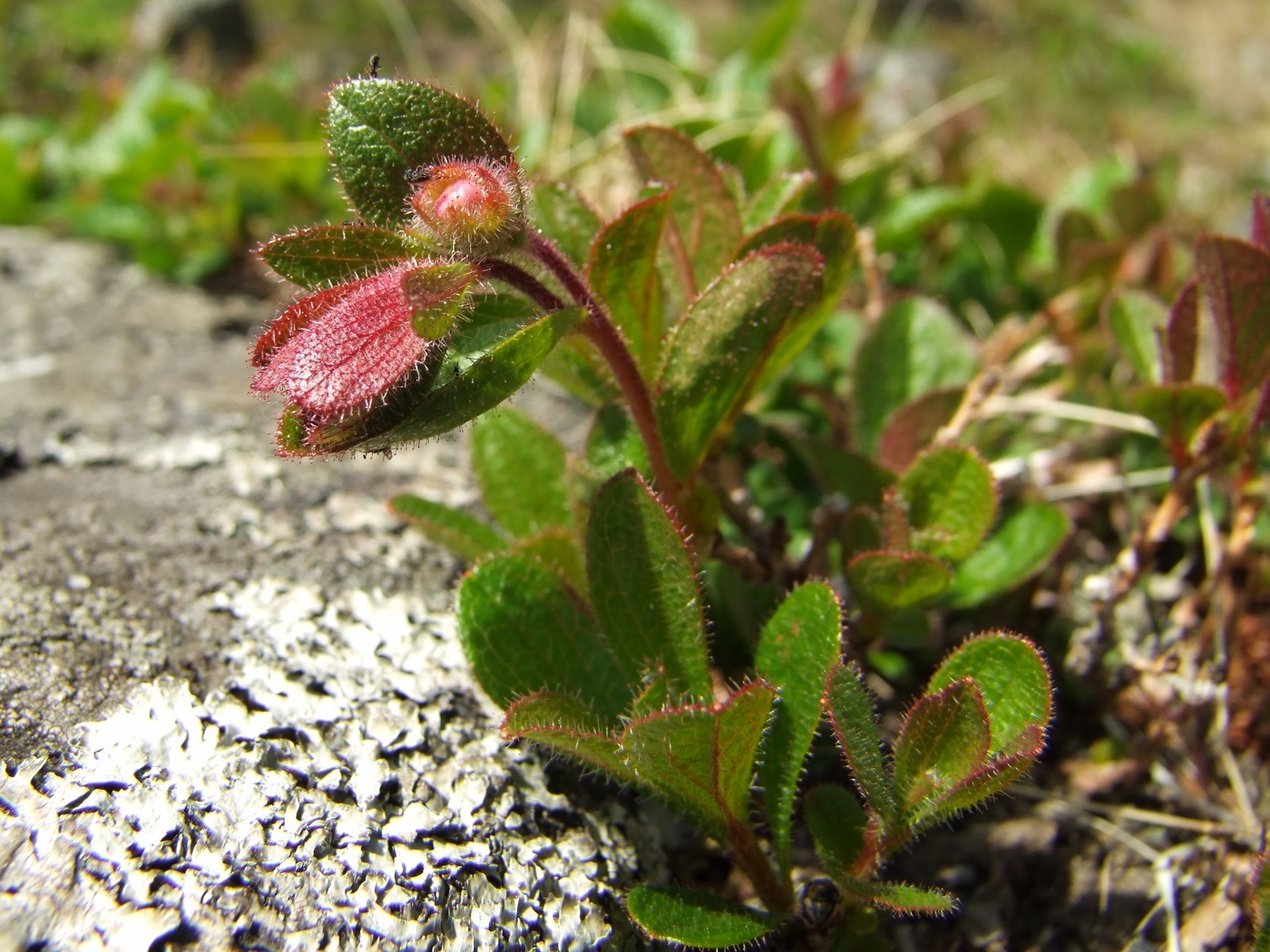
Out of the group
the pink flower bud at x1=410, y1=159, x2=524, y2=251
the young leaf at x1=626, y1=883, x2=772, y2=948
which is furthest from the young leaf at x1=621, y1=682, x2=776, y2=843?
the pink flower bud at x1=410, y1=159, x2=524, y2=251

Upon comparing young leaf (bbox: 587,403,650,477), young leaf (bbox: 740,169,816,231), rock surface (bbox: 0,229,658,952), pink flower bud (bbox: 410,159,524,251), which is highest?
pink flower bud (bbox: 410,159,524,251)

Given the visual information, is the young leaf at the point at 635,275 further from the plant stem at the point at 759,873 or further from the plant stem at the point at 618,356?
the plant stem at the point at 759,873

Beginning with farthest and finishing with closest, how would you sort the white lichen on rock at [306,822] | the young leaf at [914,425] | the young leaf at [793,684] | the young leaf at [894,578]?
the young leaf at [914,425]
the young leaf at [894,578]
the young leaf at [793,684]
the white lichen on rock at [306,822]

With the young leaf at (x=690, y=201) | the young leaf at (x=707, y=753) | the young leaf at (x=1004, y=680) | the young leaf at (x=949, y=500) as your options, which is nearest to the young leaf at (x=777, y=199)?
the young leaf at (x=690, y=201)

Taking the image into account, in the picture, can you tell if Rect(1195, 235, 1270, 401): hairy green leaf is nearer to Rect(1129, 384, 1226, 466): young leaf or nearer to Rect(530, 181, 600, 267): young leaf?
Rect(1129, 384, 1226, 466): young leaf

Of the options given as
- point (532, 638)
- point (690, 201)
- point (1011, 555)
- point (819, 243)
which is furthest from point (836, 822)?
point (690, 201)

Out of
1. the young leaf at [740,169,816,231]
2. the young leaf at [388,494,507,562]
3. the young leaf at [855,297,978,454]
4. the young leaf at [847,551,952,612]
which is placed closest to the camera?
the young leaf at [847,551,952,612]

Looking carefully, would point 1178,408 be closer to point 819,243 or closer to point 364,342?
point 819,243
